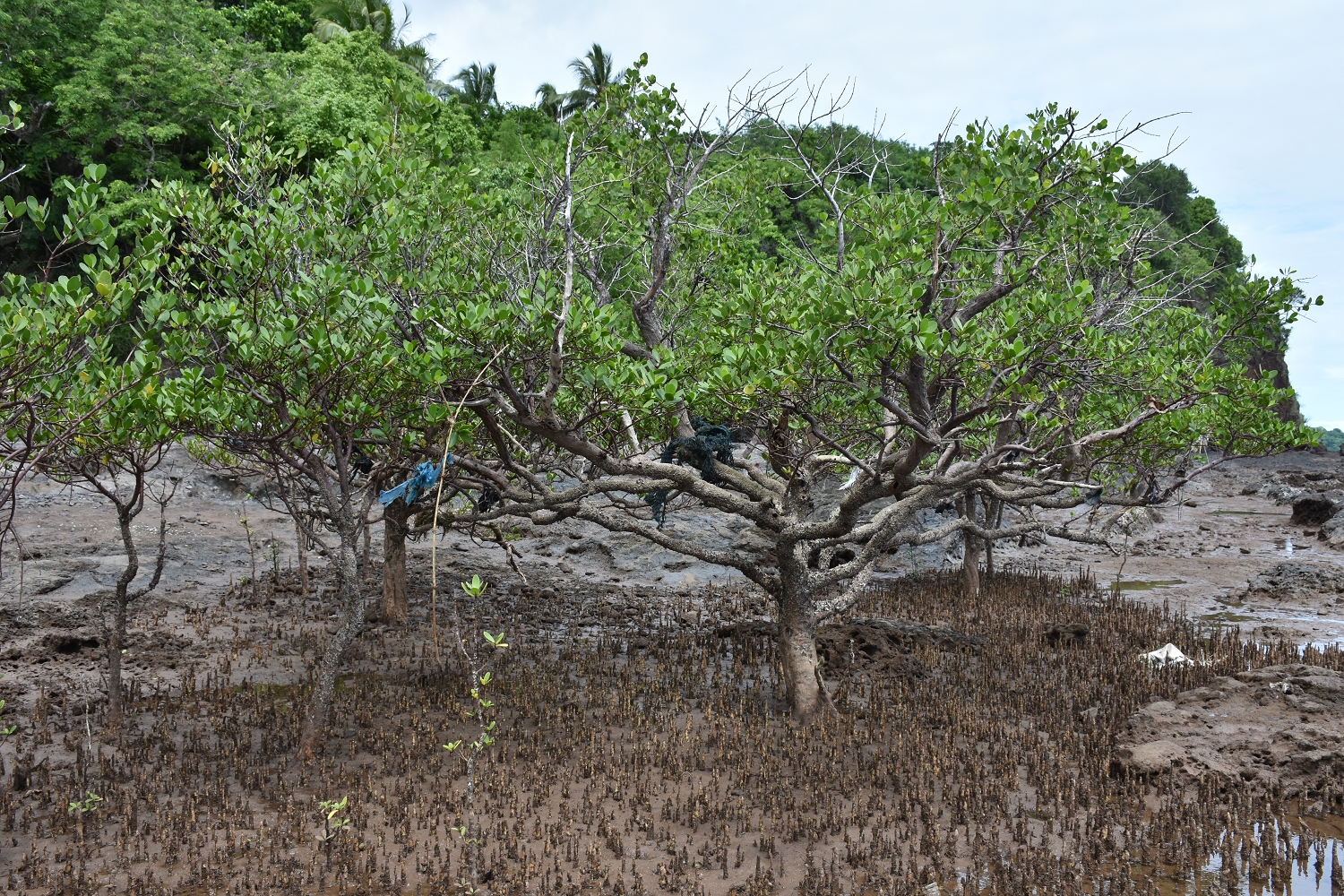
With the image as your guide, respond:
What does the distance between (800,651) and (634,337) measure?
12.1ft

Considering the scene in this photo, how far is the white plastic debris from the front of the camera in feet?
31.7

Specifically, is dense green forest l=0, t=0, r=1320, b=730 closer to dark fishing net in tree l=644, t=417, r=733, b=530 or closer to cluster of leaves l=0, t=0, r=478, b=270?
dark fishing net in tree l=644, t=417, r=733, b=530

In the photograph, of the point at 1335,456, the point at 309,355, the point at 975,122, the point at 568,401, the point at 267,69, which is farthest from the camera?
the point at 1335,456

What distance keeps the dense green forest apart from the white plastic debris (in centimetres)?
165

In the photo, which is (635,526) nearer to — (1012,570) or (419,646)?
(419,646)

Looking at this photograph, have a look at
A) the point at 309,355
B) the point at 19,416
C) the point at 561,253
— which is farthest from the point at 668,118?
the point at 19,416

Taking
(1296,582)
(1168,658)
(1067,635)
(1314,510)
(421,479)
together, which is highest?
(1314,510)

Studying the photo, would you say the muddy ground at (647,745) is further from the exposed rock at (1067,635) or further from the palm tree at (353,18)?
the palm tree at (353,18)

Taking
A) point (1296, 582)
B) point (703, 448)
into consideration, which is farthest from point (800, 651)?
point (1296, 582)

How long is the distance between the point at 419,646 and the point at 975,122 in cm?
792

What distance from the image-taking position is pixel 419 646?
1055cm

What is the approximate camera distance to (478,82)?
38.0 meters

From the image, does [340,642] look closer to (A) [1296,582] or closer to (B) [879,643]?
(B) [879,643]

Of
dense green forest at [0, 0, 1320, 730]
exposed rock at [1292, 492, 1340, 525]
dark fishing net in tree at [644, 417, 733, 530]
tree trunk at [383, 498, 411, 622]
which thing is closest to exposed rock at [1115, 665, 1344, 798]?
dense green forest at [0, 0, 1320, 730]
